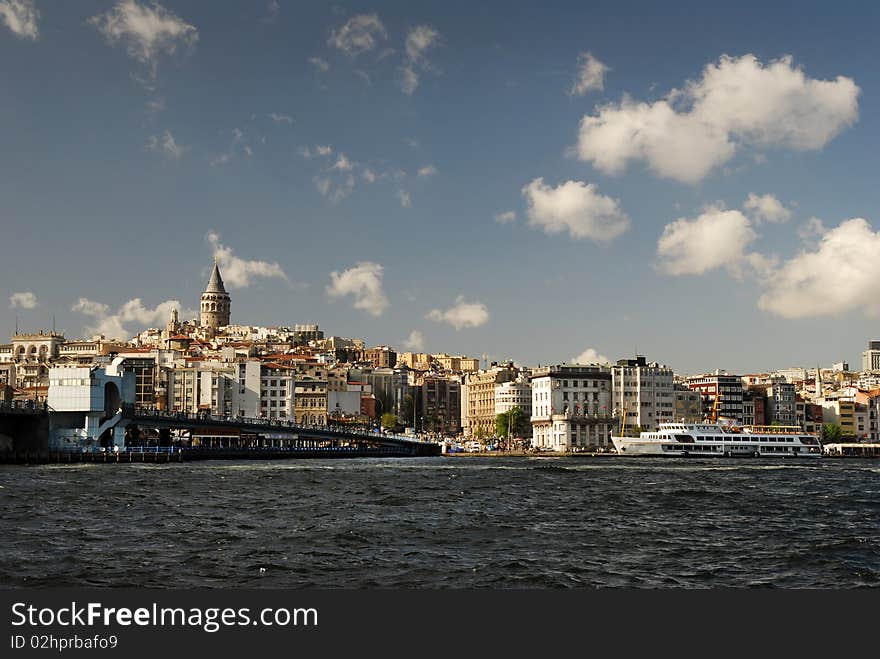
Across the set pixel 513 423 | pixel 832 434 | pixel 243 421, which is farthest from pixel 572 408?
pixel 243 421

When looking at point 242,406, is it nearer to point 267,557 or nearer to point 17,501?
point 17,501

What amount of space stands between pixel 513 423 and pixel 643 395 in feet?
65.4

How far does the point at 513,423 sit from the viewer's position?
15725 centimetres

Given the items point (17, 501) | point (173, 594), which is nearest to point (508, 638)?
point (173, 594)

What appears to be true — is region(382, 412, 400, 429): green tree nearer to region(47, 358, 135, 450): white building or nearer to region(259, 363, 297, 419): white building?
region(259, 363, 297, 419): white building

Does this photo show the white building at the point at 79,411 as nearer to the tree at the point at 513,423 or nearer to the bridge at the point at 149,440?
the bridge at the point at 149,440

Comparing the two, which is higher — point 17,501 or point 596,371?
point 596,371

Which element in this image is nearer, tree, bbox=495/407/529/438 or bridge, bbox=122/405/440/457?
bridge, bbox=122/405/440/457

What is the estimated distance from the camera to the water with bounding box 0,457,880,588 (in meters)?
21.5

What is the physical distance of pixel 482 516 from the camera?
34.3m

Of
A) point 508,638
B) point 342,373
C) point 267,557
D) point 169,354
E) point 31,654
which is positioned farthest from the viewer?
point 342,373

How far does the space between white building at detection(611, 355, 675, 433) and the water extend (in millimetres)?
96611

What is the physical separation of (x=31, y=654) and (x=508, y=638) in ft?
16.7

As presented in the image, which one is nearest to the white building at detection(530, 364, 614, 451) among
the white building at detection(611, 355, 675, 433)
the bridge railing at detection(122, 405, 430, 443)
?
the white building at detection(611, 355, 675, 433)
